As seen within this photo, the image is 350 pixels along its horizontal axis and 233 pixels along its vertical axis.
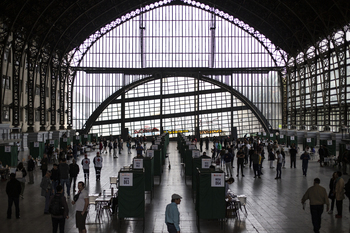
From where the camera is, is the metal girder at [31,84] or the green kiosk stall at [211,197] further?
the metal girder at [31,84]

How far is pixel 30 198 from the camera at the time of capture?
15648mm

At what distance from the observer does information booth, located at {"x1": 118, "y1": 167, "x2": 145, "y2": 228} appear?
11.4 m

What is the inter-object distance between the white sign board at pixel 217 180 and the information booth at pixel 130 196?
2.27 meters

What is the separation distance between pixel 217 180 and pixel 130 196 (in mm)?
2799

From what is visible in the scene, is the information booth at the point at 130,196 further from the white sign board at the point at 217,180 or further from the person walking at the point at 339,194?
the person walking at the point at 339,194

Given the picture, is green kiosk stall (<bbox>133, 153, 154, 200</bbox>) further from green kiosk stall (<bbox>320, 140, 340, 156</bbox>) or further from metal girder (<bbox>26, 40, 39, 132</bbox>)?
metal girder (<bbox>26, 40, 39, 132</bbox>)

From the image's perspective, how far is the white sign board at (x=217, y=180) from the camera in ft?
37.0

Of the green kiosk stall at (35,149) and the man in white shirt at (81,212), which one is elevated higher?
the green kiosk stall at (35,149)

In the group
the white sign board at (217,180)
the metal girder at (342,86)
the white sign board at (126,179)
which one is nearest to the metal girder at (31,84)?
the white sign board at (126,179)

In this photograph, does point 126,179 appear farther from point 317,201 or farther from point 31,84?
point 31,84

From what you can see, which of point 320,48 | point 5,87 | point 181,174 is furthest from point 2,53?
point 320,48

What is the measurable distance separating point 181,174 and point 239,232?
12454mm

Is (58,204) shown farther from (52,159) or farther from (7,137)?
(7,137)

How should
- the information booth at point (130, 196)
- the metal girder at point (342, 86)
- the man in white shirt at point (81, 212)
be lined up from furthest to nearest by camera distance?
the metal girder at point (342, 86)
the information booth at point (130, 196)
the man in white shirt at point (81, 212)
